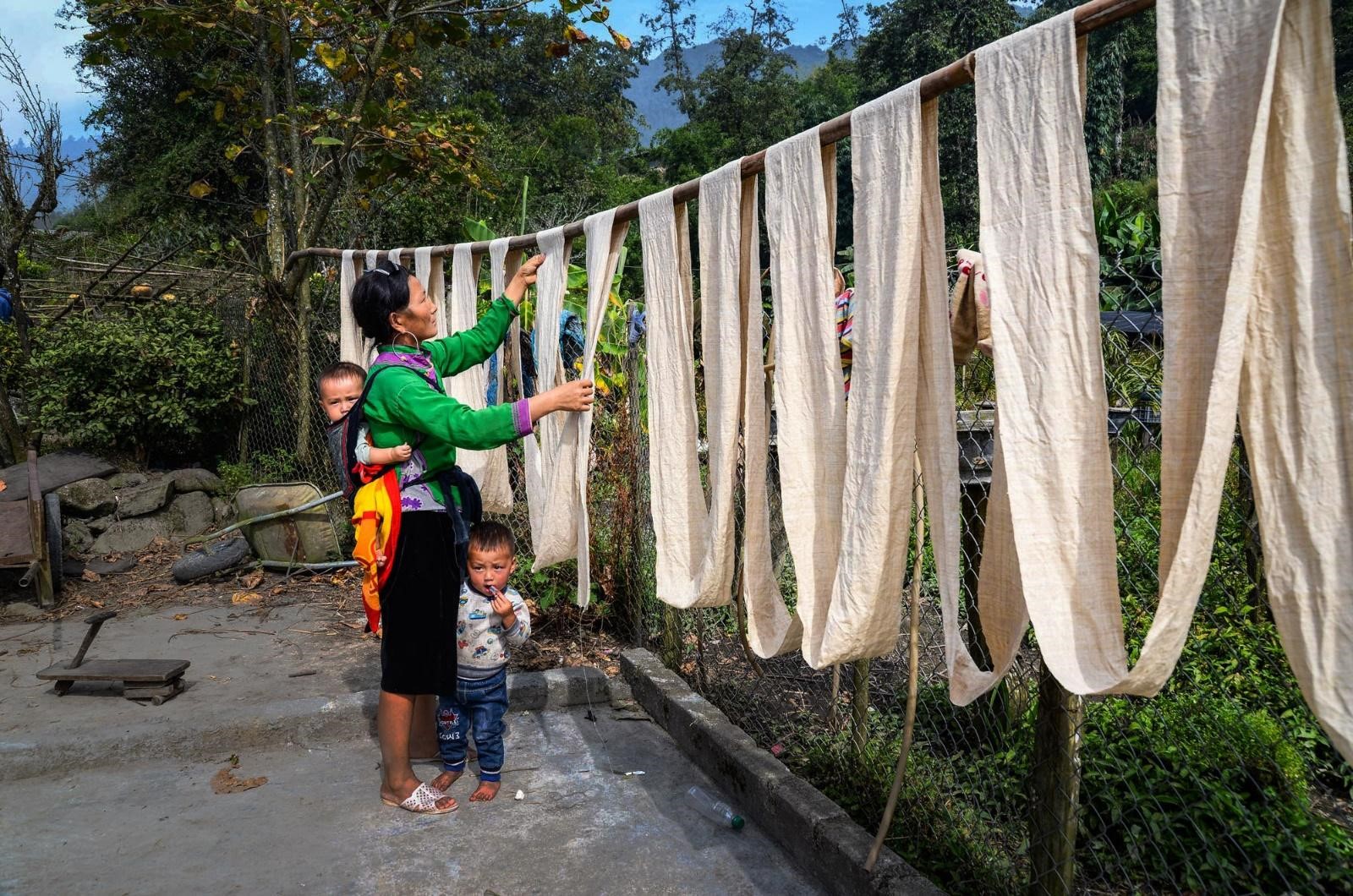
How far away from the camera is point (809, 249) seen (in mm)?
2396

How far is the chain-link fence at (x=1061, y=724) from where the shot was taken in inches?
101

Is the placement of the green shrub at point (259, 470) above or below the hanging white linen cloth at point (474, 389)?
below

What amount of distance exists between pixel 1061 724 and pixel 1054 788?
18cm

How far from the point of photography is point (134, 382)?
8.93m

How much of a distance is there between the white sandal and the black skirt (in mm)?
380

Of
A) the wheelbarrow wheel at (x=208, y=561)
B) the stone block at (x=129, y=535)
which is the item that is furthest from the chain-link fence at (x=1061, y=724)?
the stone block at (x=129, y=535)

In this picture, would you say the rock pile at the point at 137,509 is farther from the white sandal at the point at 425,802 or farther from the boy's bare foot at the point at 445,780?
the white sandal at the point at 425,802

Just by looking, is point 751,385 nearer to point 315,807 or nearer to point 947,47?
point 315,807

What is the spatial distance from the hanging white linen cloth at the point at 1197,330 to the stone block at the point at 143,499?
28.1 ft

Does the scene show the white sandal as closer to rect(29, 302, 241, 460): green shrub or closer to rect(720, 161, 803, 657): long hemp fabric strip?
rect(720, 161, 803, 657): long hemp fabric strip

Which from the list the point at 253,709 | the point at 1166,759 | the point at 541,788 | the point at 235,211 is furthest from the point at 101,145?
the point at 1166,759

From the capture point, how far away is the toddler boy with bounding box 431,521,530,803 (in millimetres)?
3443

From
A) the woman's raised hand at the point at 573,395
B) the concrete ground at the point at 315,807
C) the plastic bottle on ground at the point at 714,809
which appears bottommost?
the plastic bottle on ground at the point at 714,809

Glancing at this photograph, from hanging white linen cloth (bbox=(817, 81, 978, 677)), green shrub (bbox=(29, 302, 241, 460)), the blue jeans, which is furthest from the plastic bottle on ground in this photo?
green shrub (bbox=(29, 302, 241, 460))
